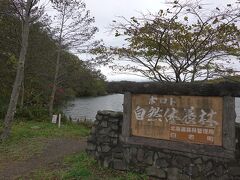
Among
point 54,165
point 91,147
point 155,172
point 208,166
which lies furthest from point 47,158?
point 208,166

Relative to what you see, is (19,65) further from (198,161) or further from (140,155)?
(198,161)

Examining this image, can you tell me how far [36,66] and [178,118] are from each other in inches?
533

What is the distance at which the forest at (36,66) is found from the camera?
53.5 ft

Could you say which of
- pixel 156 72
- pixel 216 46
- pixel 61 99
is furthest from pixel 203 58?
pixel 61 99

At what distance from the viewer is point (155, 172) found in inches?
226

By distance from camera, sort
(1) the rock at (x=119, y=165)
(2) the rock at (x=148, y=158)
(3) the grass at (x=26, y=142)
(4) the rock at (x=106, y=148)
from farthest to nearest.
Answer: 1. (3) the grass at (x=26, y=142)
2. (4) the rock at (x=106, y=148)
3. (1) the rock at (x=119, y=165)
4. (2) the rock at (x=148, y=158)

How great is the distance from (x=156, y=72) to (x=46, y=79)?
11197mm

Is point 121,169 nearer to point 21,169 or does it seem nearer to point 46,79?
point 21,169

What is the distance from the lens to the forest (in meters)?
16.3

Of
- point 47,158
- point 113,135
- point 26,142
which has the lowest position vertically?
point 47,158

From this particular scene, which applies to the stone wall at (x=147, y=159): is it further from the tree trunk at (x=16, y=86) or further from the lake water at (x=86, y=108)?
the lake water at (x=86, y=108)

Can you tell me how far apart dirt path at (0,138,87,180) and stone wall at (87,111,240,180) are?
1.40 metres

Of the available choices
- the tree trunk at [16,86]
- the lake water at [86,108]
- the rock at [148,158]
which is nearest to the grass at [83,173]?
the rock at [148,158]

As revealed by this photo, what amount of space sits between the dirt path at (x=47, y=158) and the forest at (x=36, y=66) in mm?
5764
